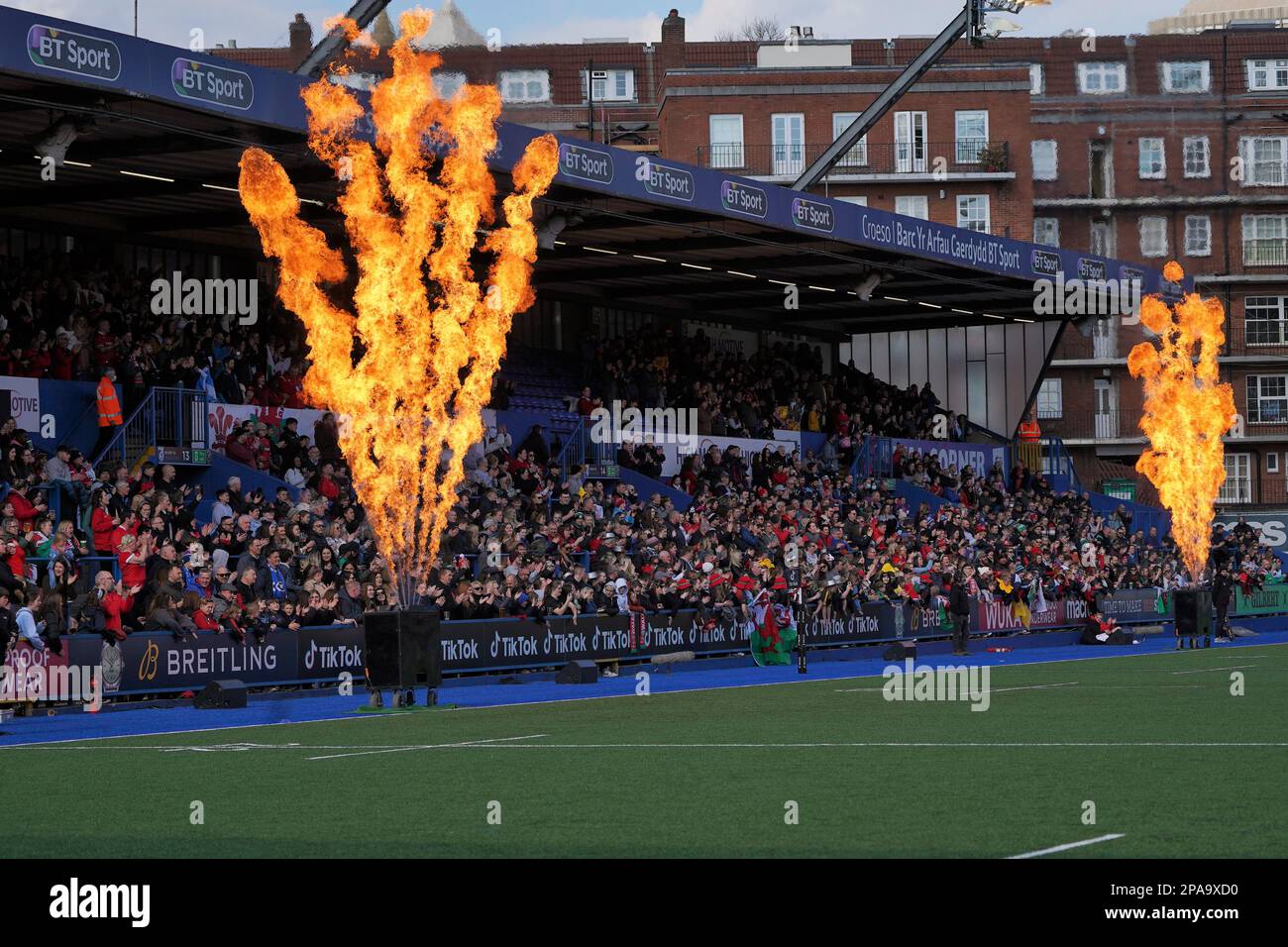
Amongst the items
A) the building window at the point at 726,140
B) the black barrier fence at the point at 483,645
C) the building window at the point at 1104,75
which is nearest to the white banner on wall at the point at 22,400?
the black barrier fence at the point at 483,645

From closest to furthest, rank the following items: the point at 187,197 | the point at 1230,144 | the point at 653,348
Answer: the point at 187,197 < the point at 653,348 < the point at 1230,144

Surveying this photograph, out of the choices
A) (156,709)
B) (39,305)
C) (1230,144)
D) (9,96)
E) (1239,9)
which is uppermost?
(1239,9)

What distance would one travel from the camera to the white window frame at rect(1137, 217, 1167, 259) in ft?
263

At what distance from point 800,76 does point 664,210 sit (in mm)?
38514

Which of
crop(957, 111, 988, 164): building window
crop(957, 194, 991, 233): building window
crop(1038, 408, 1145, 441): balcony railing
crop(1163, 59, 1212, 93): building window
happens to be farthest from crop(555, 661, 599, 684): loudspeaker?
crop(1163, 59, 1212, 93): building window

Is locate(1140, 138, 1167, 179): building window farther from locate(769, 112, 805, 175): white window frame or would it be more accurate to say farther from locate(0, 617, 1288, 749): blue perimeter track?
locate(0, 617, 1288, 749): blue perimeter track

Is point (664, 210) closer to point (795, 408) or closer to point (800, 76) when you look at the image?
point (795, 408)

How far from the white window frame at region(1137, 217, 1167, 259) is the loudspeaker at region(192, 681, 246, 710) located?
211 feet

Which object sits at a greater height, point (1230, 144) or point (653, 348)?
point (1230, 144)

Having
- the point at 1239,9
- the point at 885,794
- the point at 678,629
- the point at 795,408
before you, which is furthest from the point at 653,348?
the point at 1239,9

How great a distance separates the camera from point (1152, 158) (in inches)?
3199
